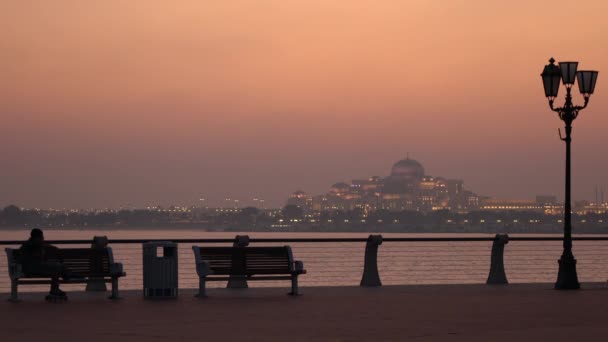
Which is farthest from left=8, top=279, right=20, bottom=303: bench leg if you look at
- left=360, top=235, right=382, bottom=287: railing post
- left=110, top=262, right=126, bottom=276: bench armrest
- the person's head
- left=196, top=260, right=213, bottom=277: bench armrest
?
left=360, top=235, right=382, bottom=287: railing post

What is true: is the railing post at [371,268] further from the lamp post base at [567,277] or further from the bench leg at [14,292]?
the bench leg at [14,292]

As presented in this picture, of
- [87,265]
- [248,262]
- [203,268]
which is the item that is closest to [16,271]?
[87,265]

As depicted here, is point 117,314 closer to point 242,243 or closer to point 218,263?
point 218,263

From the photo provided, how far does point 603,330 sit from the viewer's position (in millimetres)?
15445

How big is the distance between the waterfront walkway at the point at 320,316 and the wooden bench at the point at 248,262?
0.49m

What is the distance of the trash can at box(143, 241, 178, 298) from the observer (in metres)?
21.9

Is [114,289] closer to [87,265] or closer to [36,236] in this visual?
[87,265]

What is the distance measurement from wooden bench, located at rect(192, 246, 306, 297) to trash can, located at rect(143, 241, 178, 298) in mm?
549

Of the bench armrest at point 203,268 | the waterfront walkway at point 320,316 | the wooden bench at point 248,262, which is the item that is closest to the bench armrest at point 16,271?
the waterfront walkway at point 320,316

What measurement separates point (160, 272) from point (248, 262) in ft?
5.68

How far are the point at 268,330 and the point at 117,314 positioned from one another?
11.2ft

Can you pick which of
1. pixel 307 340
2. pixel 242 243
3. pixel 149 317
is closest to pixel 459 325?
pixel 307 340

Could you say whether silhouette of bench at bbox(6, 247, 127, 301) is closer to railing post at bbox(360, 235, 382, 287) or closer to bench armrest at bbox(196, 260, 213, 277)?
bench armrest at bbox(196, 260, 213, 277)

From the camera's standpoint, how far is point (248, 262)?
899 inches
